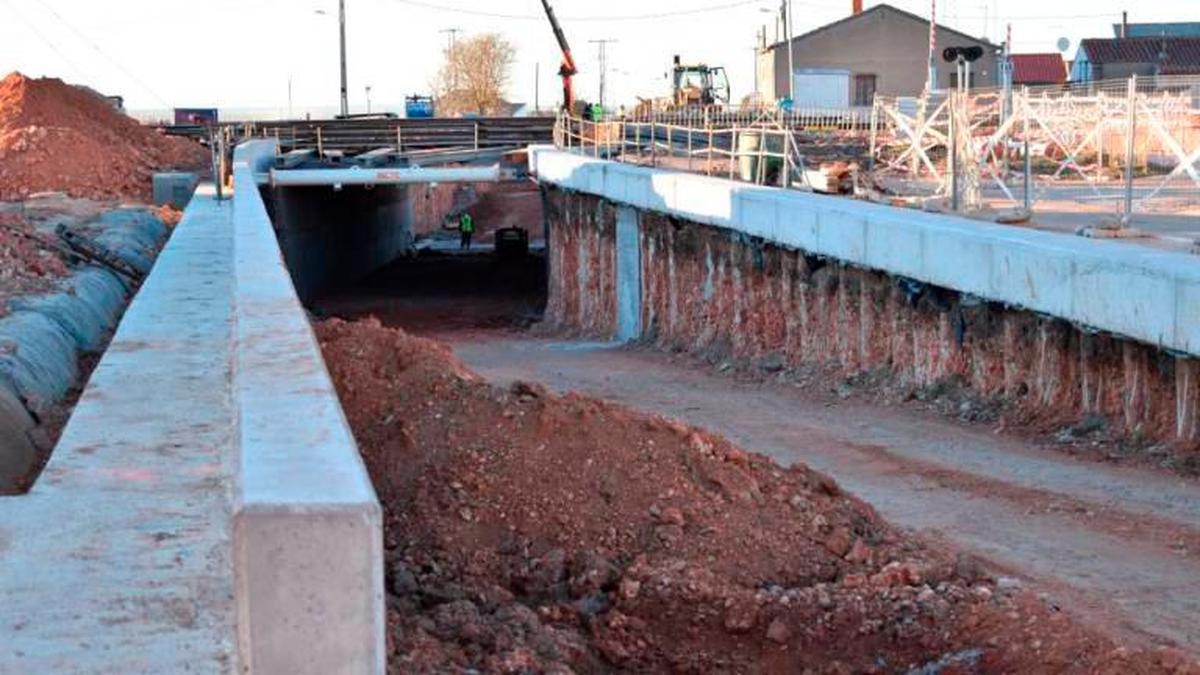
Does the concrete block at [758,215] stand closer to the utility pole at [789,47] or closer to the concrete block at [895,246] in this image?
the concrete block at [895,246]

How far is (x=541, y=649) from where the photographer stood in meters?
8.64

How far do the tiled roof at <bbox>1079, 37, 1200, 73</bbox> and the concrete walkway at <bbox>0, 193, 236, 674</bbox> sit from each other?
89.8 m

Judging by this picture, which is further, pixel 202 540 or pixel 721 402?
pixel 721 402

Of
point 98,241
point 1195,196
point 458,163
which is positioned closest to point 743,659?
point 98,241

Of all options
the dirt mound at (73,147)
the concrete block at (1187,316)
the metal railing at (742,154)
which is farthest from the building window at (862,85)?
the concrete block at (1187,316)

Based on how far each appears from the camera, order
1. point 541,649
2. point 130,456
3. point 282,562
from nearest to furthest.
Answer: point 282,562 → point 130,456 → point 541,649

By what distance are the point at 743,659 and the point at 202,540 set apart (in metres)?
3.75

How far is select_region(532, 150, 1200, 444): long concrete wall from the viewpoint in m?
14.9

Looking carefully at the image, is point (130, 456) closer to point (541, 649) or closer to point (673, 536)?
point (541, 649)

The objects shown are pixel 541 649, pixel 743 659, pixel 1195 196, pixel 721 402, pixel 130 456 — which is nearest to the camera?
pixel 130 456

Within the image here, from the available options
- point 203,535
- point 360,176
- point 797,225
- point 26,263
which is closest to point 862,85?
point 360,176

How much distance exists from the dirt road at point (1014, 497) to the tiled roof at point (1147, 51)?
77.9m

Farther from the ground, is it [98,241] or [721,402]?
[98,241]

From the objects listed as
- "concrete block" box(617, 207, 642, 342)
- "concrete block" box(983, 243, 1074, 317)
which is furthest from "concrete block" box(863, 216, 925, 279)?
"concrete block" box(617, 207, 642, 342)
